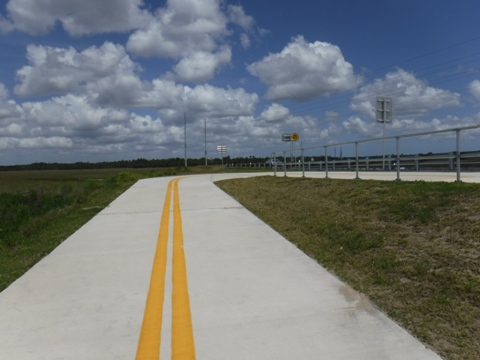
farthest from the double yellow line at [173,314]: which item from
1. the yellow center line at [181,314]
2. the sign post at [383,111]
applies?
the sign post at [383,111]

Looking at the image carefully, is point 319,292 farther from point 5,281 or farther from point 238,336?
→ point 5,281

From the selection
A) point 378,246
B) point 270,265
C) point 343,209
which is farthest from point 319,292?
point 343,209

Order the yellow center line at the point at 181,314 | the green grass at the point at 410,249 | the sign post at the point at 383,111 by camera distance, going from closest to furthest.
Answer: the yellow center line at the point at 181,314 → the green grass at the point at 410,249 → the sign post at the point at 383,111

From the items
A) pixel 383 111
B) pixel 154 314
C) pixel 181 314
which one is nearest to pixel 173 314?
pixel 181 314

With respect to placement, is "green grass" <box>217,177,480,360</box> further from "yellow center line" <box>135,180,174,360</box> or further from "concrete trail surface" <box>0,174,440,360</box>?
"yellow center line" <box>135,180,174,360</box>

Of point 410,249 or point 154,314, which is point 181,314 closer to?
point 154,314

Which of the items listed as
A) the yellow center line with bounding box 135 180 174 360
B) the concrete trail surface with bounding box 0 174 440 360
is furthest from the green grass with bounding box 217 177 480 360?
the yellow center line with bounding box 135 180 174 360

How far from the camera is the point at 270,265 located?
6.69 m

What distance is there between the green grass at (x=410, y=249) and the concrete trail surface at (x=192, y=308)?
27 centimetres

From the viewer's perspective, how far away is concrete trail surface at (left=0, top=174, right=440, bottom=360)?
3.99 metres

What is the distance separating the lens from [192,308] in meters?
4.99

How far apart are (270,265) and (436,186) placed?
14.0 feet

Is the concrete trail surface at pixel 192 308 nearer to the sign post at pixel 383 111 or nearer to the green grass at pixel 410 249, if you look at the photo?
the green grass at pixel 410 249

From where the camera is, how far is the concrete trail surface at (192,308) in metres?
3.99
